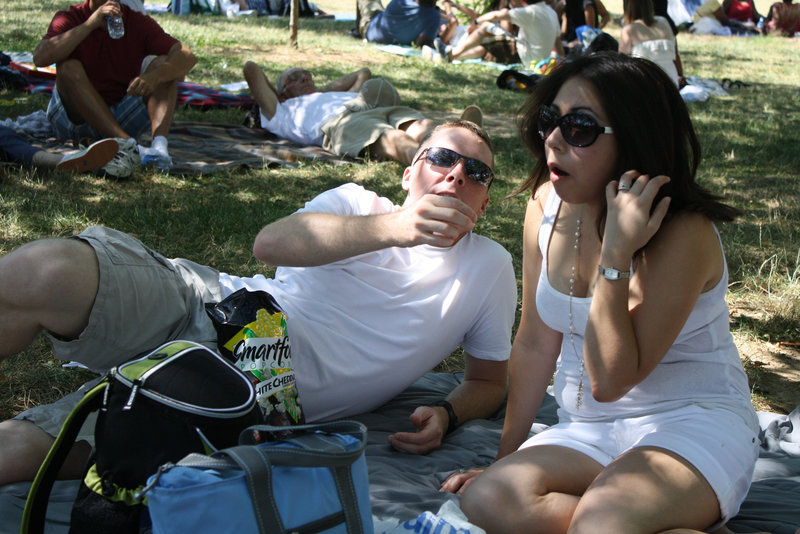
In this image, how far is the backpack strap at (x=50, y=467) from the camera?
6.34 ft

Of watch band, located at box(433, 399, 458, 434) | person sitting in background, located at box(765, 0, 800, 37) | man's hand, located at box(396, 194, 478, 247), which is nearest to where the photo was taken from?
man's hand, located at box(396, 194, 478, 247)

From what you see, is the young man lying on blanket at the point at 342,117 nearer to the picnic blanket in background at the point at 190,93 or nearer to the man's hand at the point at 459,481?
the picnic blanket in background at the point at 190,93

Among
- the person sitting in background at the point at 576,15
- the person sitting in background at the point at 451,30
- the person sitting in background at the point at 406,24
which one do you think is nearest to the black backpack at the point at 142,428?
the person sitting in background at the point at 451,30

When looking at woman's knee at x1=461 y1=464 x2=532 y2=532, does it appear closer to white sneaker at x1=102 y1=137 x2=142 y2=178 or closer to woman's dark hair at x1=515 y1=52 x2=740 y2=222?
woman's dark hair at x1=515 y1=52 x2=740 y2=222

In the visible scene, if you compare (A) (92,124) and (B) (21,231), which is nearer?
(B) (21,231)

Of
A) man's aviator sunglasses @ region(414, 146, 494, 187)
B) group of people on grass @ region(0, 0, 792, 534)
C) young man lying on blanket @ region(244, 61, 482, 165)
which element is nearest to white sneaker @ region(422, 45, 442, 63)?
young man lying on blanket @ region(244, 61, 482, 165)

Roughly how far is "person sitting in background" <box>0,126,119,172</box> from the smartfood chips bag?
11.2ft

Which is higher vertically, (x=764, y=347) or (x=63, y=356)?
(x=63, y=356)

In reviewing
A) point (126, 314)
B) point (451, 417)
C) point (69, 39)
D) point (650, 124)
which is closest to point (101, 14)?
point (69, 39)

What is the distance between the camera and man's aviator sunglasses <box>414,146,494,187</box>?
107 inches

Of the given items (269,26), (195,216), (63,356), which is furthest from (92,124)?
(269,26)

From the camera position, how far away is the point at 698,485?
1983 millimetres

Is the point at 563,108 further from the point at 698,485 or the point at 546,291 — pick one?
the point at 698,485

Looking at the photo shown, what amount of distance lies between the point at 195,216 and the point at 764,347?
3.46m
